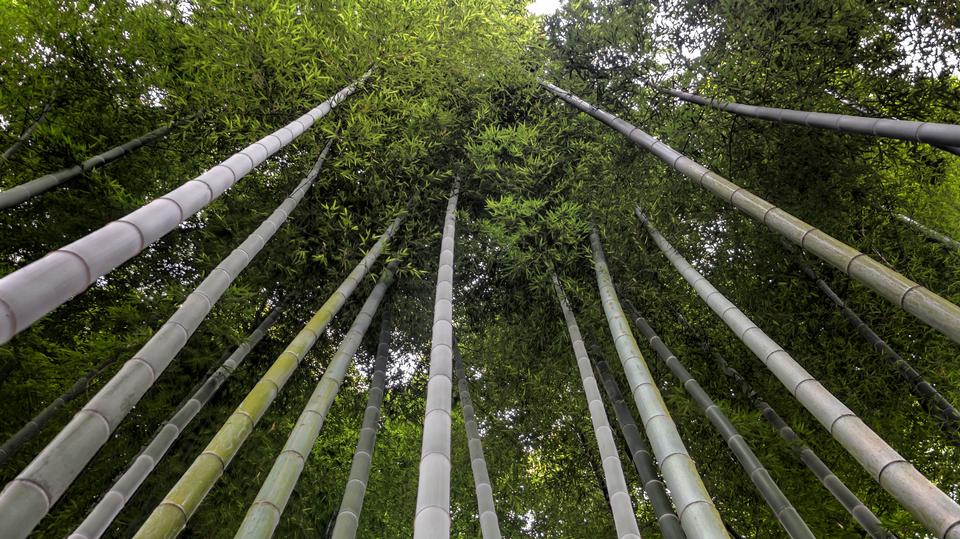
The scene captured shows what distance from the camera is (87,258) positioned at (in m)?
1.21

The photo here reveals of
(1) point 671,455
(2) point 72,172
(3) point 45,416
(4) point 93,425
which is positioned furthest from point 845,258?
(2) point 72,172

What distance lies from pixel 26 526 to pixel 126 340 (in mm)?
2607

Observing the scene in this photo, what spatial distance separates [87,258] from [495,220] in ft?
10.8

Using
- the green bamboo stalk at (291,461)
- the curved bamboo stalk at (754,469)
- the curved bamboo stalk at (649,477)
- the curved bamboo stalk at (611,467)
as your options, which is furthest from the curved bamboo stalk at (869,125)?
the green bamboo stalk at (291,461)

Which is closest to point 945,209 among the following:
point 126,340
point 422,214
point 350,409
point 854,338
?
point 854,338

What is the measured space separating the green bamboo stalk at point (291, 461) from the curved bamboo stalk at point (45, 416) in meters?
1.72

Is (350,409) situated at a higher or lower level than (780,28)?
lower

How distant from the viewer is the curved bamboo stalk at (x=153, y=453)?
2182 mm

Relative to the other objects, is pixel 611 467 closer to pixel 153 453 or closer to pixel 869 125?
pixel 869 125

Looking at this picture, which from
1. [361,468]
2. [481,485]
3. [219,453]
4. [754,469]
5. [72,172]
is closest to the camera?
[219,453]

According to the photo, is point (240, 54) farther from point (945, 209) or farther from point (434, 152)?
A: point (945, 209)

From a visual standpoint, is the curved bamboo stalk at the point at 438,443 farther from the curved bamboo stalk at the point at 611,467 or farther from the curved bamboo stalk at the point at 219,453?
the curved bamboo stalk at the point at 611,467

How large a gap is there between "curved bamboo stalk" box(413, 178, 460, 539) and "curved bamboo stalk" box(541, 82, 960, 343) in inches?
57.6

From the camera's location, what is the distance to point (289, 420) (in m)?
4.41
